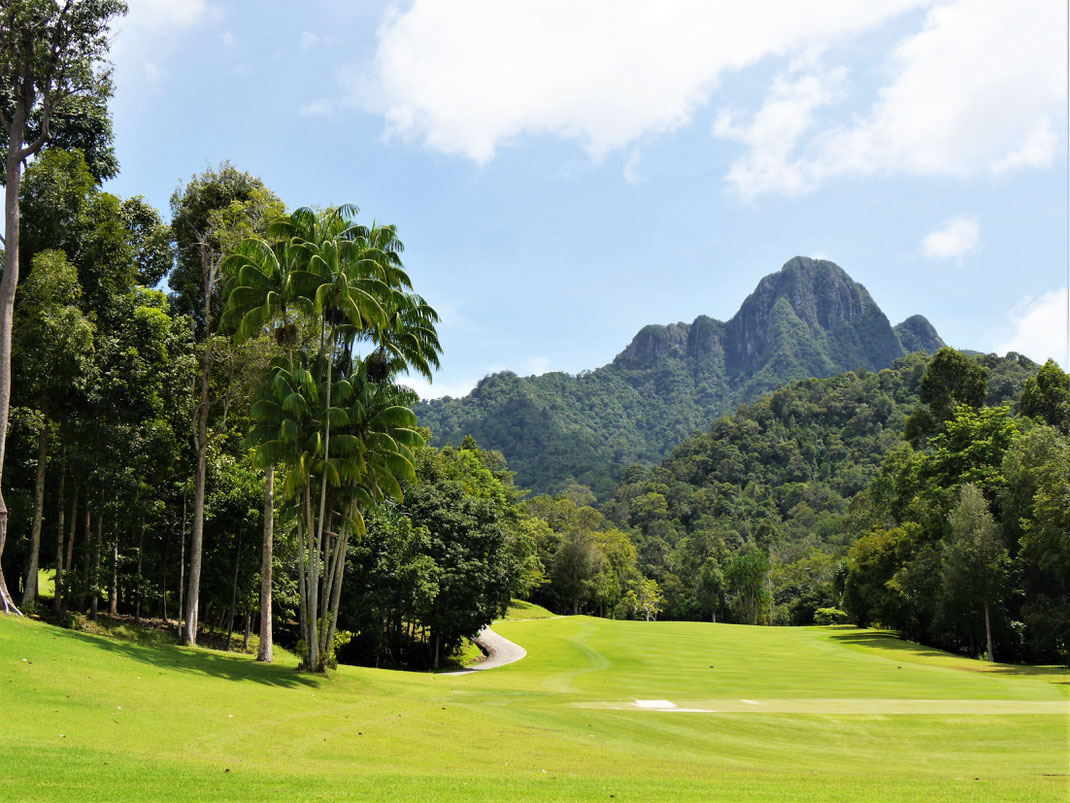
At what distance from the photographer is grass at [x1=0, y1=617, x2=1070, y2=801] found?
33.0 feet

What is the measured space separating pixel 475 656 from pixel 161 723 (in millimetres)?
34376

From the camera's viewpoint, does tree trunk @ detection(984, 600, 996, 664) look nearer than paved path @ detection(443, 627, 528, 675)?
No

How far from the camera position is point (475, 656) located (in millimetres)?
45656

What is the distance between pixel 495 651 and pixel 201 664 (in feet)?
96.8

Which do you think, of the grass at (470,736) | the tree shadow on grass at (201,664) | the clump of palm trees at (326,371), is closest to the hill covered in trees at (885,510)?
the grass at (470,736)

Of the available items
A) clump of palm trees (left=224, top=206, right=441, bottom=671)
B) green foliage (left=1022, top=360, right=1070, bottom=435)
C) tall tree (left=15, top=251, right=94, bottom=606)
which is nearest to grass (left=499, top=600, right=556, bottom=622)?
green foliage (left=1022, top=360, right=1070, bottom=435)

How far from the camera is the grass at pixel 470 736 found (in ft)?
33.0

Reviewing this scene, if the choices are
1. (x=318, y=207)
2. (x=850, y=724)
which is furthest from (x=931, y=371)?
(x=318, y=207)

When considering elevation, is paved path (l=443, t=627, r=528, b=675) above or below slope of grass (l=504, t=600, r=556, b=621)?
above

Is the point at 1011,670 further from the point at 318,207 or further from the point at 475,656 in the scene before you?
the point at 318,207

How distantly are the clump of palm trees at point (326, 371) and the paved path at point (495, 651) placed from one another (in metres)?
16.7

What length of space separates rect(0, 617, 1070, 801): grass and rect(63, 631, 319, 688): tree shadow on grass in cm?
12

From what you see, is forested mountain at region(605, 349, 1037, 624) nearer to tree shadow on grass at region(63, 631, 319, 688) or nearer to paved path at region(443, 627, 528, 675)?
paved path at region(443, 627, 528, 675)

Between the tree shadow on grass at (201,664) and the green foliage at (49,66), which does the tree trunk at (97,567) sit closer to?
the tree shadow on grass at (201,664)
